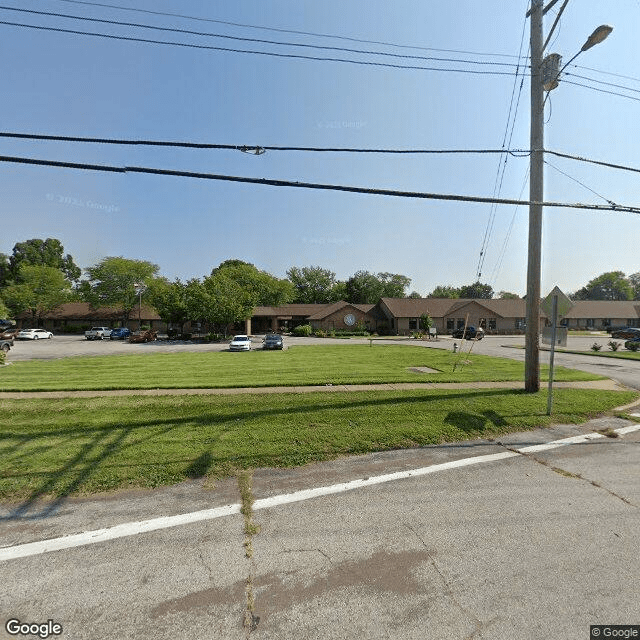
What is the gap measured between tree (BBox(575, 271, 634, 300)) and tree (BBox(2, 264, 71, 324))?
460 feet

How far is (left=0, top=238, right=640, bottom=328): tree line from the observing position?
131ft

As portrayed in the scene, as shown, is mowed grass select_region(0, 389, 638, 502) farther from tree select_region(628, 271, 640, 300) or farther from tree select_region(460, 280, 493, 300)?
tree select_region(628, 271, 640, 300)

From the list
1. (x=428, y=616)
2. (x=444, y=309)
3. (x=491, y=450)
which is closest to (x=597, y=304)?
(x=444, y=309)

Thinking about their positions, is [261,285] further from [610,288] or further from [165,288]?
[610,288]

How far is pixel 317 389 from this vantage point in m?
10.8

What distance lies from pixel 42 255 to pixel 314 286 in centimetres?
6578

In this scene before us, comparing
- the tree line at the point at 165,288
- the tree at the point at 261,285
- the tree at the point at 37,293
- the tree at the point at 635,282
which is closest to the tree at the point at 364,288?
the tree line at the point at 165,288

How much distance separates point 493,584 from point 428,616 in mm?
765

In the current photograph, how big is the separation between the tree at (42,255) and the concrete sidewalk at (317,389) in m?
85.0

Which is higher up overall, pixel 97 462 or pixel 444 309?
pixel 444 309

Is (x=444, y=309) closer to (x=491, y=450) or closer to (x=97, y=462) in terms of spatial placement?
(x=491, y=450)

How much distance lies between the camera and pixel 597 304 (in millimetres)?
67500
